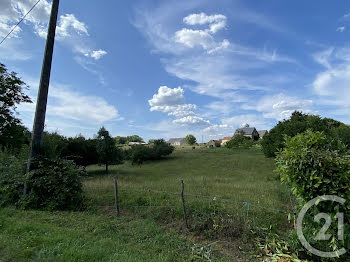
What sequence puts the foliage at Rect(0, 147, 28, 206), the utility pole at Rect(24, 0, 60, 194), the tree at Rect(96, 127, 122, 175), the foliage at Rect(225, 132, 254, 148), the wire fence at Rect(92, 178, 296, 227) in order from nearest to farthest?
the wire fence at Rect(92, 178, 296, 227) → the foliage at Rect(0, 147, 28, 206) → the utility pole at Rect(24, 0, 60, 194) → the tree at Rect(96, 127, 122, 175) → the foliage at Rect(225, 132, 254, 148)

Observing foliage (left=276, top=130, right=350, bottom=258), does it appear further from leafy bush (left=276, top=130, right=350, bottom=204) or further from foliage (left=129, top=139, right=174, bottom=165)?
foliage (left=129, top=139, right=174, bottom=165)

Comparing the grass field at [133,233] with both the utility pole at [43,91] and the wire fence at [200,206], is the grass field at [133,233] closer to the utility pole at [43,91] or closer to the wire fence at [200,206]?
the wire fence at [200,206]

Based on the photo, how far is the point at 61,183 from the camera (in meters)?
5.03

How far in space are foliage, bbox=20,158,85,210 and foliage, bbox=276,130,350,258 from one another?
5.38 meters

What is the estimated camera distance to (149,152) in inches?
1084

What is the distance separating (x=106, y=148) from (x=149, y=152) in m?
11.5

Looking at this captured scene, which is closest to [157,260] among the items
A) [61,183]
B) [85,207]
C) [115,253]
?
[115,253]

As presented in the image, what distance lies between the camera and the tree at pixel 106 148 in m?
16.4

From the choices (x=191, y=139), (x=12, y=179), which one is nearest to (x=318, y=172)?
(x=12, y=179)

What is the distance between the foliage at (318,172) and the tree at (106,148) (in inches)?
631

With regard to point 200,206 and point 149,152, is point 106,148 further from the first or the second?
point 200,206

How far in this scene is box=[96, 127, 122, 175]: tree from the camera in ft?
53.9

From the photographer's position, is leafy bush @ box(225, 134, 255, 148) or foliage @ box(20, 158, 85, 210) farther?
leafy bush @ box(225, 134, 255, 148)
